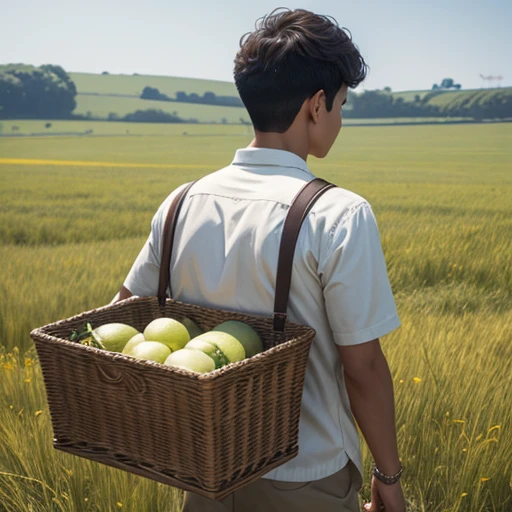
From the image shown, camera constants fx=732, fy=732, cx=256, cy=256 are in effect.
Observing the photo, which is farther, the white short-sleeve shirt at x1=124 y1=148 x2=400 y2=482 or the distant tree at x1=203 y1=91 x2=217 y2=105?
the distant tree at x1=203 y1=91 x2=217 y2=105

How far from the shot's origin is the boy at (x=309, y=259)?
1.31 m

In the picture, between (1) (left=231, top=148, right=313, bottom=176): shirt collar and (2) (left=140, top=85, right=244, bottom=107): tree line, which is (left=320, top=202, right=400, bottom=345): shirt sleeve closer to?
(1) (left=231, top=148, right=313, bottom=176): shirt collar

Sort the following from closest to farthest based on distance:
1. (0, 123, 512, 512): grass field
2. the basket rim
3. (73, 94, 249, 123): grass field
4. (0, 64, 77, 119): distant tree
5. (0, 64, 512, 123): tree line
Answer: the basket rim, (0, 123, 512, 512): grass field, (0, 64, 512, 123): tree line, (0, 64, 77, 119): distant tree, (73, 94, 249, 123): grass field

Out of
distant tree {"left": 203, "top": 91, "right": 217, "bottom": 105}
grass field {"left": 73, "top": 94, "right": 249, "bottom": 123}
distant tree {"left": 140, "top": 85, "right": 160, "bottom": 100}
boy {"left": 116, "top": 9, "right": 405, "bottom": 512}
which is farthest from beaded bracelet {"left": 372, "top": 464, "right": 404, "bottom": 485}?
distant tree {"left": 203, "top": 91, "right": 217, "bottom": 105}

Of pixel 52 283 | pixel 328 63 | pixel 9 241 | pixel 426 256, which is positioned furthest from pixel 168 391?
pixel 9 241

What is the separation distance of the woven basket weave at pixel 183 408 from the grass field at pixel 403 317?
0.81 metres

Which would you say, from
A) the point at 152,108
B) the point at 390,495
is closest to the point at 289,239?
the point at 390,495

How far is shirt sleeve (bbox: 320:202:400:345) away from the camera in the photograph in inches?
50.5

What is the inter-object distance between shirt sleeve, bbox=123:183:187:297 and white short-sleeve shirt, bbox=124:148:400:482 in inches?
1.3

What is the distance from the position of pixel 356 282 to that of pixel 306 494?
449 mm

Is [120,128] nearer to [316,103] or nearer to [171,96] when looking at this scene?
[171,96]

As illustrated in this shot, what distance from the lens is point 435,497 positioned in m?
2.29

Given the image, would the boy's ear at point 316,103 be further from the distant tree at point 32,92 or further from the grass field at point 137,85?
the grass field at point 137,85

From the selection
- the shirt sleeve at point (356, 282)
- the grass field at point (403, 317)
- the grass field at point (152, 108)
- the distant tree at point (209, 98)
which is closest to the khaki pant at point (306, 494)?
the shirt sleeve at point (356, 282)
